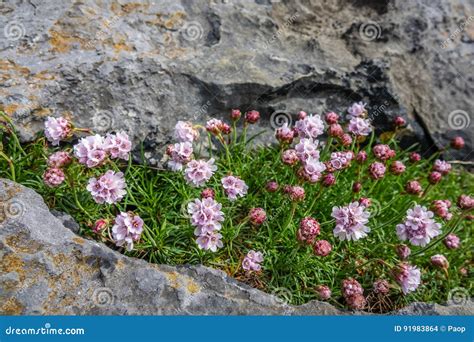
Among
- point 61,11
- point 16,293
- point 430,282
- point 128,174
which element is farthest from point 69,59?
point 430,282

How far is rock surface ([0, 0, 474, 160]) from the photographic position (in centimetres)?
397

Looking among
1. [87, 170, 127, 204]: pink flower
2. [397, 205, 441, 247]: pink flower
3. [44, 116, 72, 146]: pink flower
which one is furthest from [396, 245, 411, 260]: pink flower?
[44, 116, 72, 146]: pink flower

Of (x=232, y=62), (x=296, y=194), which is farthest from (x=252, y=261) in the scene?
(x=232, y=62)

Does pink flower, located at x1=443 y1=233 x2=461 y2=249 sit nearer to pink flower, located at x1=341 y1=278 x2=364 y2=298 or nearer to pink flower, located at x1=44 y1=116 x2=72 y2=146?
pink flower, located at x1=341 y1=278 x2=364 y2=298

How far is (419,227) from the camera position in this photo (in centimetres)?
340

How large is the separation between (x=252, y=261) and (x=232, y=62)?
1749 mm

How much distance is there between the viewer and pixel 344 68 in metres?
4.70

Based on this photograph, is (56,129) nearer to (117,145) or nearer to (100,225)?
(117,145)

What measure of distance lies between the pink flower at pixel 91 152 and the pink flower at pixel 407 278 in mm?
2010

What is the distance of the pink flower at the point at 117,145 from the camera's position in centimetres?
329

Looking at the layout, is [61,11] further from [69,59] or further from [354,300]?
[354,300]

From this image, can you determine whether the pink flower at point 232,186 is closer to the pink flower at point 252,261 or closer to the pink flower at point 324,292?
the pink flower at point 252,261

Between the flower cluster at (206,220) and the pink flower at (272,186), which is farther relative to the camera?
the pink flower at (272,186)

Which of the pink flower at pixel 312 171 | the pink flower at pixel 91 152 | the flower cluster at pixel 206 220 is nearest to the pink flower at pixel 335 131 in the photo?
the pink flower at pixel 312 171
